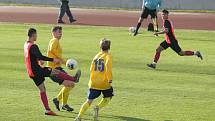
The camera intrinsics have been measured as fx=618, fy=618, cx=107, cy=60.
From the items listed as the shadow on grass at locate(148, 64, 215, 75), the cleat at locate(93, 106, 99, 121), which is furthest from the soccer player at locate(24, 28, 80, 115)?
the shadow on grass at locate(148, 64, 215, 75)

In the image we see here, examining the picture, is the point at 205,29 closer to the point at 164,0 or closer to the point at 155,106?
the point at 164,0

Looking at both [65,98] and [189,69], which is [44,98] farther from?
[189,69]

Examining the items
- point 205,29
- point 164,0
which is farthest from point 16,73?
point 164,0

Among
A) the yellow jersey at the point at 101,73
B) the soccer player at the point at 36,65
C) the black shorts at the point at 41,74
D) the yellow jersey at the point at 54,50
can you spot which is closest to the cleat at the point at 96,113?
the yellow jersey at the point at 101,73

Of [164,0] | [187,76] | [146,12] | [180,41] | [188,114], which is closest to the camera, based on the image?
[188,114]

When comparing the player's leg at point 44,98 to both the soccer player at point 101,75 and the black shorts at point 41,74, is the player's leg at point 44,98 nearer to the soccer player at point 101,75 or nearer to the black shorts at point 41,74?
the black shorts at point 41,74

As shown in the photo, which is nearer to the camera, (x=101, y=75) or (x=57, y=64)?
(x=101, y=75)

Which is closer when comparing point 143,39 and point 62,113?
point 62,113

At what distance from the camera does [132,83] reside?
15234 mm

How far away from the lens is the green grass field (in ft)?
39.9

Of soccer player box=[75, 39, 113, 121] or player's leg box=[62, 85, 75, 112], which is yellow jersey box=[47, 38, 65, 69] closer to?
player's leg box=[62, 85, 75, 112]

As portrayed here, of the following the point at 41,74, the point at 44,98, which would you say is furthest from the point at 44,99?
the point at 41,74

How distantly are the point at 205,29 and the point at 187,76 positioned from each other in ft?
50.0

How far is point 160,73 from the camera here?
55.4 feet
